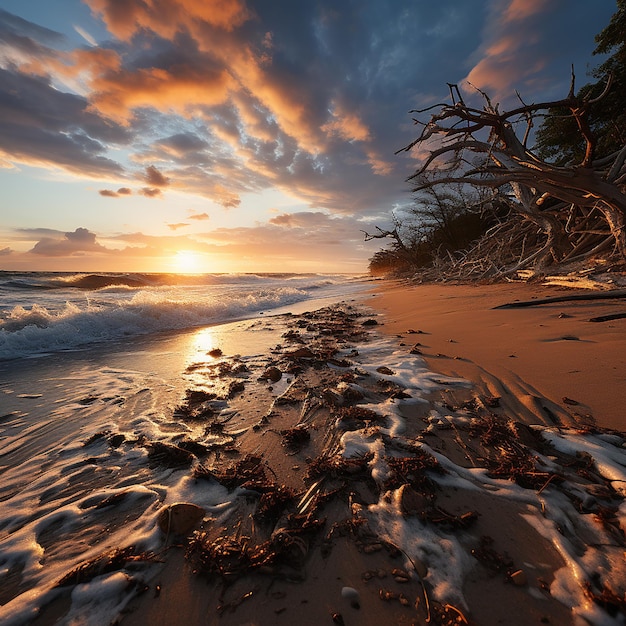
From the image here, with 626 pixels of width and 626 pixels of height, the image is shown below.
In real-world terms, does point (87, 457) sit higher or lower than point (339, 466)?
lower

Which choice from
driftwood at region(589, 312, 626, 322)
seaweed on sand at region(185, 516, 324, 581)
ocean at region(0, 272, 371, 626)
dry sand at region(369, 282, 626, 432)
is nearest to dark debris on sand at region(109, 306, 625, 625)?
seaweed on sand at region(185, 516, 324, 581)

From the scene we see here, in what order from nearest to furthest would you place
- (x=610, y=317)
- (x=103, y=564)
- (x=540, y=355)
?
(x=103, y=564) < (x=540, y=355) < (x=610, y=317)

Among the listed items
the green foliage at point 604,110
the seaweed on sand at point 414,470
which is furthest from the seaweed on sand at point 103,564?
the green foliage at point 604,110

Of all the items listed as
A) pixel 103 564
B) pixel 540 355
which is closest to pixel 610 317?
pixel 540 355

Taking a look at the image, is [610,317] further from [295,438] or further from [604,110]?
[604,110]

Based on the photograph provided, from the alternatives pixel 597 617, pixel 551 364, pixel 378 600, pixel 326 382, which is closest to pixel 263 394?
pixel 326 382

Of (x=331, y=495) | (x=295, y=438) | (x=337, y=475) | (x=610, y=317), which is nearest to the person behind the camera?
(x=331, y=495)

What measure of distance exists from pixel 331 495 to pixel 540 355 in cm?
301

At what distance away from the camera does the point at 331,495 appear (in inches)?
65.7

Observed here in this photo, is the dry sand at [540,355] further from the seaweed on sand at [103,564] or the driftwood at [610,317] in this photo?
the seaweed on sand at [103,564]

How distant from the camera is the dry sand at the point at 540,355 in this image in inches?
92.0

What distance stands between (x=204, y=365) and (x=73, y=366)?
2.17m

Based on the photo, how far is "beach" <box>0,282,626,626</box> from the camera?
1.16m

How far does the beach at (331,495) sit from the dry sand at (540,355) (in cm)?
3
